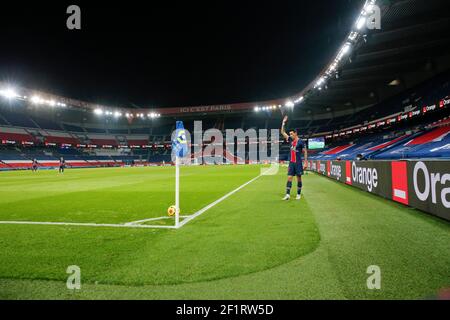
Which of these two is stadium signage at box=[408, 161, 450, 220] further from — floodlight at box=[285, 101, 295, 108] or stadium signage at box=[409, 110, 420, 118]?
floodlight at box=[285, 101, 295, 108]

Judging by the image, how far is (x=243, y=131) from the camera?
72750 millimetres

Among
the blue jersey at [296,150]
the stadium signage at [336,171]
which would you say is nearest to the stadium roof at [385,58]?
the stadium signage at [336,171]

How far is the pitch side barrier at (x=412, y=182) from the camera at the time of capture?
210 inches

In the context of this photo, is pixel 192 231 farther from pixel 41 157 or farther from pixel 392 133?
pixel 41 157

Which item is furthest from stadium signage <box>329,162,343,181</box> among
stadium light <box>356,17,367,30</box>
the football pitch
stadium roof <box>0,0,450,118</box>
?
stadium light <box>356,17,367,30</box>

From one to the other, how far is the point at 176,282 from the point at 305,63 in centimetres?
5034

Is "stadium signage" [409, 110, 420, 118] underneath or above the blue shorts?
above

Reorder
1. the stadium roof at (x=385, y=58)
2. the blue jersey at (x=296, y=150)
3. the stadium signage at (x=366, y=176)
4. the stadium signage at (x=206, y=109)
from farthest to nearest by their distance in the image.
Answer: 1. the stadium signage at (x=206, y=109)
2. the stadium roof at (x=385, y=58)
3. the stadium signage at (x=366, y=176)
4. the blue jersey at (x=296, y=150)

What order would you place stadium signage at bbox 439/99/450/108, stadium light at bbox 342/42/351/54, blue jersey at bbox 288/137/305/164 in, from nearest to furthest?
blue jersey at bbox 288/137/305/164, stadium signage at bbox 439/99/450/108, stadium light at bbox 342/42/351/54

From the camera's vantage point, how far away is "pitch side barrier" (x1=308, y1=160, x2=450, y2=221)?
5328 millimetres

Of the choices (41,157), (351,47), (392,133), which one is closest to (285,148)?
(392,133)

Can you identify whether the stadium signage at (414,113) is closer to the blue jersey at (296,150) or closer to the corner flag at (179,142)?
the blue jersey at (296,150)

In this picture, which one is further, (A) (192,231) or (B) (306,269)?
(A) (192,231)
